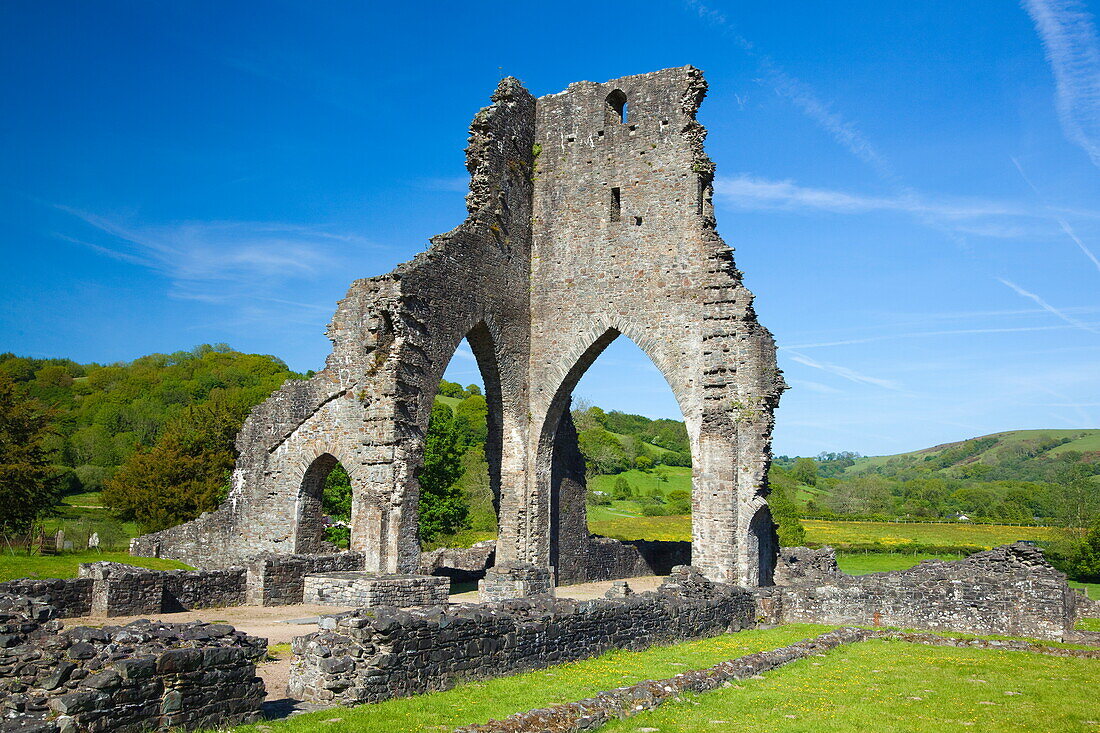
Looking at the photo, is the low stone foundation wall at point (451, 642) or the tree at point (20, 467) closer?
the low stone foundation wall at point (451, 642)

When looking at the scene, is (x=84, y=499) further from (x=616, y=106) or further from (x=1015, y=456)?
(x=1015, y=456)

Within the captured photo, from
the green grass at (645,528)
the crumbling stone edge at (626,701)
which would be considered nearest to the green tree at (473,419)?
the green grass at (645,528)

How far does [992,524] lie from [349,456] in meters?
49.6

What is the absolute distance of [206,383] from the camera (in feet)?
205

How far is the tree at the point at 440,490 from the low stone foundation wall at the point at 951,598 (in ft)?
60.7

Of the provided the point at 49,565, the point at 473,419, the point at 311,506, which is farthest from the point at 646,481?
the point at 49,565

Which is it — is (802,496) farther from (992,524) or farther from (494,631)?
(494,631)

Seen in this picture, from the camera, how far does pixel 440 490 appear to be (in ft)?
109

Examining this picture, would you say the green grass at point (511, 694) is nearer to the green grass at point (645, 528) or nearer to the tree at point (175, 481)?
the tree at point (175, 481)

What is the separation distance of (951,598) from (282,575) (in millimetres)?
11473

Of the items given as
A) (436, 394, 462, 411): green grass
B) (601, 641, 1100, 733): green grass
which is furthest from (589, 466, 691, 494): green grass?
(601, 641, 1100, 733): green grass

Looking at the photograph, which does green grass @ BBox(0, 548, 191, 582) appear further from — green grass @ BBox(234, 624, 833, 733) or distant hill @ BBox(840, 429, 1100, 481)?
distant hill @ BBox(840, 429, 1100, 481)

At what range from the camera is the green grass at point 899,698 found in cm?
735

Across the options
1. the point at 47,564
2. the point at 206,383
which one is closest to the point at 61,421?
the point at 206,383
